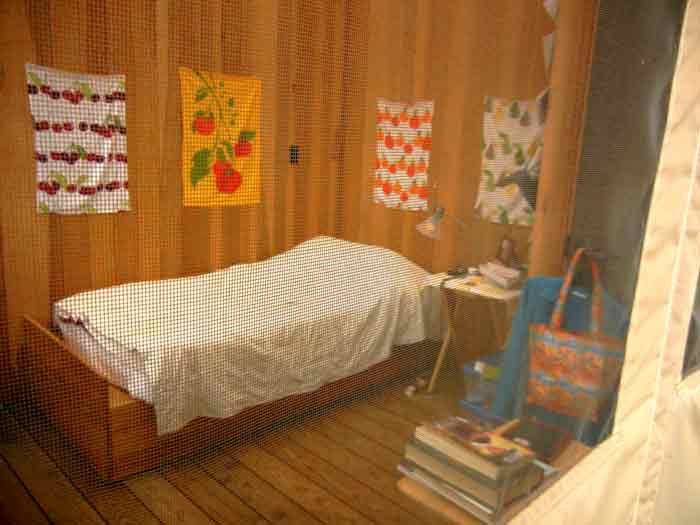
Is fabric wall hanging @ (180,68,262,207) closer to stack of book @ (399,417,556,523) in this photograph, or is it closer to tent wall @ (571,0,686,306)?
stack of book @ (399,417,556,523)

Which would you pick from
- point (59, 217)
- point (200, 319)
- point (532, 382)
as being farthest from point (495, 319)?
point (59, 217)

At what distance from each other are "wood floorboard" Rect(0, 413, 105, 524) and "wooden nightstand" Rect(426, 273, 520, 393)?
41 cm

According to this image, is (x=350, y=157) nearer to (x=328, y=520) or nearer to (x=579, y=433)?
(x=328, y=520)

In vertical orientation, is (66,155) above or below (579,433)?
above

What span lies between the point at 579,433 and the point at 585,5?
64 centimetres

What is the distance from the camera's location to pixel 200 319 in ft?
1.83

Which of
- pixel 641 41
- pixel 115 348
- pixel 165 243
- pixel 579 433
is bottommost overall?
pixel 579 433

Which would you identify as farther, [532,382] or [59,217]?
[532,382]

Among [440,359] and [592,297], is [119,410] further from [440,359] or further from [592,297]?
[592,297]

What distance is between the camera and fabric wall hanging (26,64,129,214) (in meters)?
0.37

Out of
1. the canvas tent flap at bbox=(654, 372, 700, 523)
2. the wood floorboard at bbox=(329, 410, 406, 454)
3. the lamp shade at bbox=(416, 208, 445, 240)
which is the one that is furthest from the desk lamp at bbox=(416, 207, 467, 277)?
the canvas tent flap at bbox=(654, 372, 700, 523)

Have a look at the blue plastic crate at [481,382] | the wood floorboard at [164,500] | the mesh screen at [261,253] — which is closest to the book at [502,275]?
the mesh screen at [261,253]

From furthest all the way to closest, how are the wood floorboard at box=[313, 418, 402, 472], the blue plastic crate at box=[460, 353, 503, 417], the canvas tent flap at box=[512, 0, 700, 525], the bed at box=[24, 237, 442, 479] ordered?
the canvas tent flap at box=[512, 0, 700, 525] → the blue plastic crate at box=[460, 353, 503, 417] → the wood floorboard at box=[313, 418, 402, 472] → the bed at box=[24, 237, 442, 479]

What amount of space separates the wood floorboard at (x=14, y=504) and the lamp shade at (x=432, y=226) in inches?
18.0
